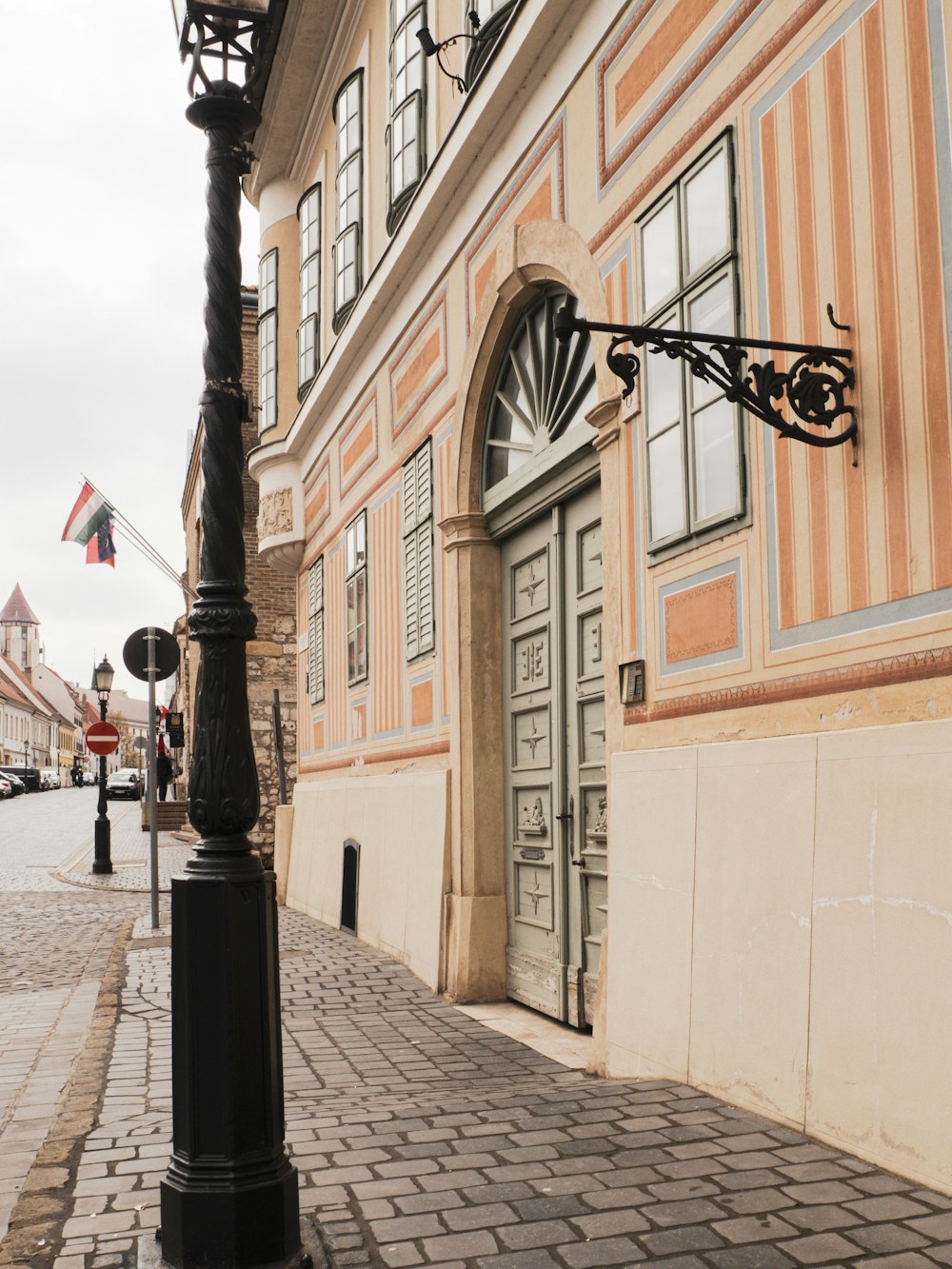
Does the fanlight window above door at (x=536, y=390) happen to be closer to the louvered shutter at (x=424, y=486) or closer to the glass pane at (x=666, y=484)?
the louvered shutter at (x=424, y=486)

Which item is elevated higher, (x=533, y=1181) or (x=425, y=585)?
(x=425, y=585)

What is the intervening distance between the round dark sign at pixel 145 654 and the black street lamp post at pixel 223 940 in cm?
895

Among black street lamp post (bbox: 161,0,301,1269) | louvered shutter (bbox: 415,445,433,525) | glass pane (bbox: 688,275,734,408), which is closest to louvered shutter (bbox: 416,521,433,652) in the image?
louvered shutter (bbox: 415,445,433,525)

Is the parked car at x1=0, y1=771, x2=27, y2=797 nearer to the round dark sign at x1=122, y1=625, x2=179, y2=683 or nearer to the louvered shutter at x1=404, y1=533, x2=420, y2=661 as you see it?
the round dark sign at x1=122, y1=625, x2=179, y2=683

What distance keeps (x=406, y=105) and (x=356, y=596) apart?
4.47m

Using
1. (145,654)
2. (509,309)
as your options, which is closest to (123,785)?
(145,654)

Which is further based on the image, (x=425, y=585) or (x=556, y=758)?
(x=425, y=585)

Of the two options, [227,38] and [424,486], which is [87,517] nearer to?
[424,486]

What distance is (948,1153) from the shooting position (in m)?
A: 3.46

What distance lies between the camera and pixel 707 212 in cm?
529

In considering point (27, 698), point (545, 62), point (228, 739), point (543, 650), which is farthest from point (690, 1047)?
point (27, 698)

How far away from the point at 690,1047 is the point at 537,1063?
4.84ft

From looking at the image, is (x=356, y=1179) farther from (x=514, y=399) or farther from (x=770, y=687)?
(x=514, y=399)

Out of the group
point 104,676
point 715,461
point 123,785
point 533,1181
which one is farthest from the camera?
point 123,785
